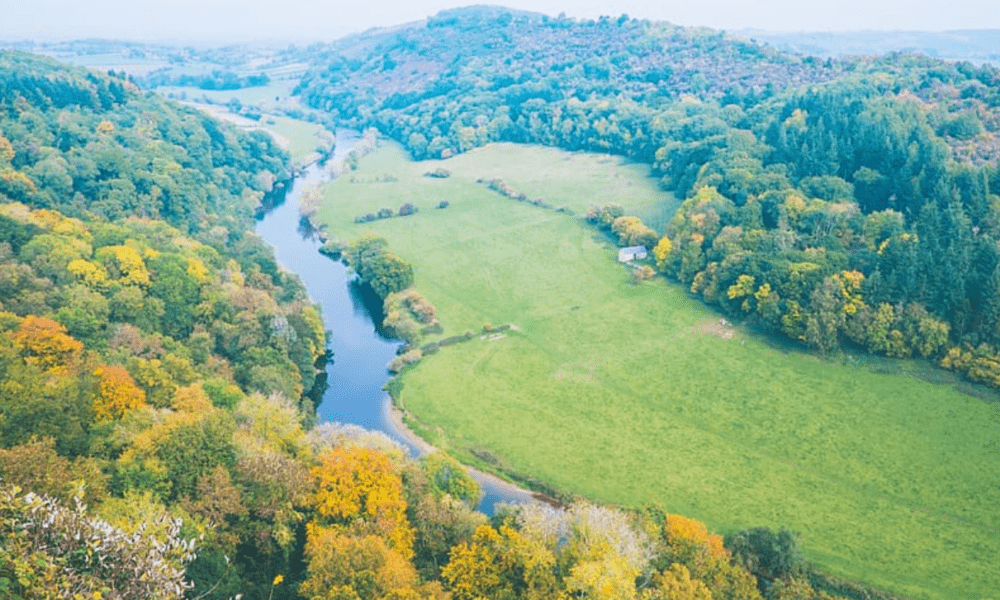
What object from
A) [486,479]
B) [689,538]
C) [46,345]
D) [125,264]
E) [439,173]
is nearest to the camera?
[689,538]

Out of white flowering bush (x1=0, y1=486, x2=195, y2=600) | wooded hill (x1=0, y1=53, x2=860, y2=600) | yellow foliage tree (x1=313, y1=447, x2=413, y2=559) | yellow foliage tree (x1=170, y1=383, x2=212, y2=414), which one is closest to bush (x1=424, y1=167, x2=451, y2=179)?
wooded hill (x1=0, y1=53, x2=860, y2=600)

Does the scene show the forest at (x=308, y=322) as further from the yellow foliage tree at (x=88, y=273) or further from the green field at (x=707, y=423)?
the green field at (x=707, y=423)

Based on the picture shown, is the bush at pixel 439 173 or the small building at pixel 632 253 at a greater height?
the bush at pixel 439 173

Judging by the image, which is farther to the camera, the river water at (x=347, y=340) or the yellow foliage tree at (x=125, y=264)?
the river water at (x=347, y=340)

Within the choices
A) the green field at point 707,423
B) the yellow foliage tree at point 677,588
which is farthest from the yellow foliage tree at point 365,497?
the green field at point 707,423

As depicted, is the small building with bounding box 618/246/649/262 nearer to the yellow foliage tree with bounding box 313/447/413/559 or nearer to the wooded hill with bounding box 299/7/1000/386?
the wooded hill with bounding box 299/7/1000/386

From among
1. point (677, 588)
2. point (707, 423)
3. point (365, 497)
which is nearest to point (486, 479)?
point (365, 497)

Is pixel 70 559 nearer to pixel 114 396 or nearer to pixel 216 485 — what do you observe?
pixel 216 485
